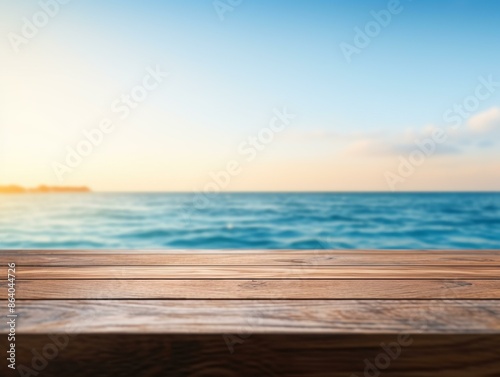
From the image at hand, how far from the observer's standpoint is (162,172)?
732 inches

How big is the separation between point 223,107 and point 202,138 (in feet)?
5.27

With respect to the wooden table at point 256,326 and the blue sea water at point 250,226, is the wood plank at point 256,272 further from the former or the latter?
the blue sea water at point 250,226

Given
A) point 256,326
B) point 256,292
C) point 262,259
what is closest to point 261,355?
point 256,326

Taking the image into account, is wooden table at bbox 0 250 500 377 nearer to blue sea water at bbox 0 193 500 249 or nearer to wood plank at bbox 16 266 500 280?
wood plank at bbox 16 266 500 280

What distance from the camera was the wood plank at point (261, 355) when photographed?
2.09ft

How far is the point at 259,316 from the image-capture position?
71cm

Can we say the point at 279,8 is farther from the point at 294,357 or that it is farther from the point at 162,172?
the point at 294,357

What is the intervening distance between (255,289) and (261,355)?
10.0 inches

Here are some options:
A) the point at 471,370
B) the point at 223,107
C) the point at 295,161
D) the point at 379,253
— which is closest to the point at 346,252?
the point at 379,253

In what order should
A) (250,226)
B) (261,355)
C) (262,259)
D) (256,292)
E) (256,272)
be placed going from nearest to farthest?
(261,355)
(256,292)
(256,272)
(262,259)
(250,226)

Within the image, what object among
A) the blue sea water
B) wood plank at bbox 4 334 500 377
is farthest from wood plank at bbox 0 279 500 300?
the blue sea water

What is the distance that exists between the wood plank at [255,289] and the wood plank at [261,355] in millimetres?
186

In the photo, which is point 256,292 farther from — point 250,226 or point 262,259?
point 250,226

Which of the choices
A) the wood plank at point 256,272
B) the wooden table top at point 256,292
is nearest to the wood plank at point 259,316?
the wooden table top at point 256,292
